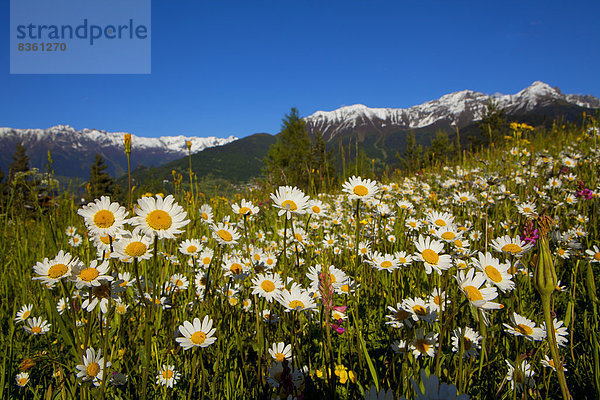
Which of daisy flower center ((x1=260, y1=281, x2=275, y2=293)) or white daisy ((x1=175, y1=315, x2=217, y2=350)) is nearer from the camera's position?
white daisy ((x1=175, y1=315, x2=217, y2=350))

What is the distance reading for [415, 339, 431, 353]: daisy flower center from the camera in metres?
1.24

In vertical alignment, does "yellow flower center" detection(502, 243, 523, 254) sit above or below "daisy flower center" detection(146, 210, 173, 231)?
below

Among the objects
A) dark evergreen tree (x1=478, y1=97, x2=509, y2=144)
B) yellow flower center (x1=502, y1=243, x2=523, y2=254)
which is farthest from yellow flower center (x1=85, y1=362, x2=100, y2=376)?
dark evergreen tree (x1=478, y1=97, x2=509, y2=144)

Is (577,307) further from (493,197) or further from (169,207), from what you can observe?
(169,207)

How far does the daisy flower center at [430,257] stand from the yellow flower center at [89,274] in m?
1.42

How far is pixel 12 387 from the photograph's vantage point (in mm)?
1440

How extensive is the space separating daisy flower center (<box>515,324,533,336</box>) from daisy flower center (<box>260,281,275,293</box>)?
3.49 ft

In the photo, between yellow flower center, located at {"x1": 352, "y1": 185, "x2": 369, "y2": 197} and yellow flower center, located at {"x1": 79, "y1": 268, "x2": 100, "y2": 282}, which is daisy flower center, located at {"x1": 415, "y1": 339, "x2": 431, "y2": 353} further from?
yellow flower center, located at {"x1": 79, "y1": 268, "x2": 100, "y2": 282}

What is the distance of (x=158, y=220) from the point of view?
1114 millimetres

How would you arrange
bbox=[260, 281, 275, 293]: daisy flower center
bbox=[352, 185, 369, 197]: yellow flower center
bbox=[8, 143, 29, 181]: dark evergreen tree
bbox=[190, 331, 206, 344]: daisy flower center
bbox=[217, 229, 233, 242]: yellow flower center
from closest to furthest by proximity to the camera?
1. bbox=[190, 331, 206, 344]: daisy flower center
2. bbox=[260, 281, 275, 293]: daisy flower center
3. bbox=[217, 229, 233, 242]: yellow flower center
4. bbox=[352, 185, 369, 197]: yellow flower center
5. bbox=[8, 143, 29, 181]: dark evergreen tree

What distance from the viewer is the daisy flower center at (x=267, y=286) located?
59.3 inches

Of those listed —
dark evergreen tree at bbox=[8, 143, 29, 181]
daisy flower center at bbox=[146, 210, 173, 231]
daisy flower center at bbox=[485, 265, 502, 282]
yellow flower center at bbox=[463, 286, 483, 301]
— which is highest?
dark evergreen tree at bbox=[8, 143, 29, 181]

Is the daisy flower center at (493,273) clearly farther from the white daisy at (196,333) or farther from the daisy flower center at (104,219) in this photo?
the daisy flower center at (104,219)

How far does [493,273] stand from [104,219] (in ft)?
5.17
